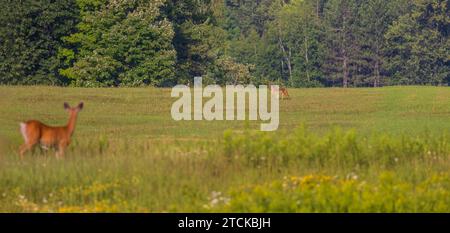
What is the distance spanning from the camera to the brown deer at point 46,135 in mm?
23094

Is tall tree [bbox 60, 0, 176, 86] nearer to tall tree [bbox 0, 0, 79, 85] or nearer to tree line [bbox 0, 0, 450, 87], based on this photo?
tree line [bbox 0, 0, 450, 87]

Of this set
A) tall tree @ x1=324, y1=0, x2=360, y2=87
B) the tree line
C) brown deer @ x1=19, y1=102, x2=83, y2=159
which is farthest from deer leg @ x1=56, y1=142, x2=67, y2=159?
tall tree @ x1=324, y1=0, x2=360, y2=87

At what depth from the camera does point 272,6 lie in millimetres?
139000

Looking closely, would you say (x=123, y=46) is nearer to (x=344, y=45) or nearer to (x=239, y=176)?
(x=344, y=45)

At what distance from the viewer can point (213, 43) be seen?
98.8 metres

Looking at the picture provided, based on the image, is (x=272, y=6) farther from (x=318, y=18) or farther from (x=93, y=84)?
(x=93, y=84)

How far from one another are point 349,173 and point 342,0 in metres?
100

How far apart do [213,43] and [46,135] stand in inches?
2990

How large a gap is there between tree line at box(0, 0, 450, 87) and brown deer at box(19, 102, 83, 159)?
48098 mm

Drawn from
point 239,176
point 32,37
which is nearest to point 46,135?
point 239,176

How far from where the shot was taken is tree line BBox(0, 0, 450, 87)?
7419cm

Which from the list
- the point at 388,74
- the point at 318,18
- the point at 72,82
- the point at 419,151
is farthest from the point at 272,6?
the point at 419,151

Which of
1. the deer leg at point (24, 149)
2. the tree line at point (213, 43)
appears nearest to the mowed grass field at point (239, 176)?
the deer leg at point (24, 149)

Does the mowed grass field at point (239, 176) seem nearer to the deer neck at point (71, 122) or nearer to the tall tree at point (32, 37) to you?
the deer neck at point (71, 122)
